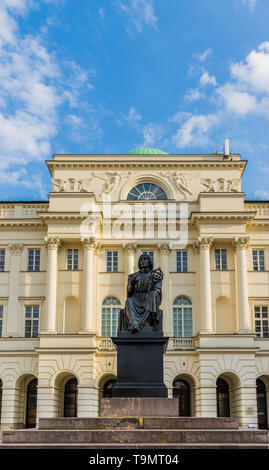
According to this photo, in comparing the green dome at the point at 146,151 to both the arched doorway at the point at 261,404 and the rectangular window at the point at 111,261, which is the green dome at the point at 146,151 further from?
the arched doorway at the point at 261,404

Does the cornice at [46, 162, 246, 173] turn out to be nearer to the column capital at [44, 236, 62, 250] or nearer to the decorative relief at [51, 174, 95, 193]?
the decorative relief at [51, 174, 95, 193]

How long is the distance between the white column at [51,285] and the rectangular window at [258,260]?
13.5m

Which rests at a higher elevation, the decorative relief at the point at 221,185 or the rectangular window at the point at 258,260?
the decorative relief at the point at 221,185

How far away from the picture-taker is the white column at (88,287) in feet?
127

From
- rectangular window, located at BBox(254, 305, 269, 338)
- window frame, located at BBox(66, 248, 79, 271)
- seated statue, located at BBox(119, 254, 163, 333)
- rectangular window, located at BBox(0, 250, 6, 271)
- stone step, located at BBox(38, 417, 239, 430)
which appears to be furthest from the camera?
rectangular window, located at BBox(0, 250, 6, 271)

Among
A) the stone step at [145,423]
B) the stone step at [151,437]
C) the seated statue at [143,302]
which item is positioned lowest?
the stone step at [151,437]

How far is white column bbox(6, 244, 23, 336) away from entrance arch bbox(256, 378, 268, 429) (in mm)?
16720

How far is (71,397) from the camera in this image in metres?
40.8

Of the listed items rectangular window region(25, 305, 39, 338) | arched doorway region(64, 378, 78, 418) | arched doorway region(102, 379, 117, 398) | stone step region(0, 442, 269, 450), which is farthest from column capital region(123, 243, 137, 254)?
stone step region(0, 442, 269, 450)

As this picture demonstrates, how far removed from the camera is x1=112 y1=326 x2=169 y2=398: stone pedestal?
15.6 meters

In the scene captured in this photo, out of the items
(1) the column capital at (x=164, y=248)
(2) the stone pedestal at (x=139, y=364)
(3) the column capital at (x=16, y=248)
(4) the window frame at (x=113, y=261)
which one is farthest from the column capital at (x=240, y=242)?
(2) the stone pedestal at (x=139, y=364)

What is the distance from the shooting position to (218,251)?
4156 centimetres

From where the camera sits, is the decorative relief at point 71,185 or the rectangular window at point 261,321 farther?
the decorative relief at point 71,185

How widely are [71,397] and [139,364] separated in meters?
26.4
